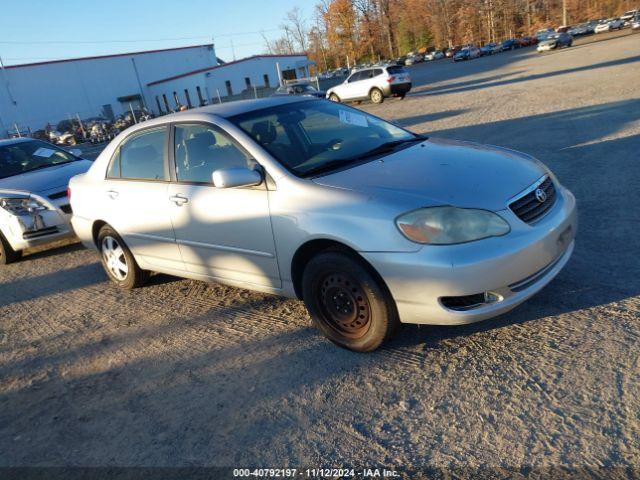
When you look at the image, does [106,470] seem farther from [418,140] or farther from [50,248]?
[50,248]

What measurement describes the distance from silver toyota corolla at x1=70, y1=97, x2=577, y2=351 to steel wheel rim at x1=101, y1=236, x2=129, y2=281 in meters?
0.36

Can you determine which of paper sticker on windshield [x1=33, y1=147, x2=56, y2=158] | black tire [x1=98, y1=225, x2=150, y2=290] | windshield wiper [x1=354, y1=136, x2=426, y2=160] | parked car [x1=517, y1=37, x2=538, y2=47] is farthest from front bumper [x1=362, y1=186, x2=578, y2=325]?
parked car [x1=517, y1=37, x2=538, y2=47]

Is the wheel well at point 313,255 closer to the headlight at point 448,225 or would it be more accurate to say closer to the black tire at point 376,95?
the headlight at point 448,225

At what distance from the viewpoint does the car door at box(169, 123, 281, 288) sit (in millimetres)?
3463

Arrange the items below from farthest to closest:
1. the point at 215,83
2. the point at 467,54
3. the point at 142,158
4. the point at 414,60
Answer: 1. the point at 414,60
2. the point at 467,54
3. the point at 215,83
4. the point at 142,158

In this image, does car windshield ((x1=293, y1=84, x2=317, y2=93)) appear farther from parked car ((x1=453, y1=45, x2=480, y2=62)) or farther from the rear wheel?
parked car ((x1=453, y1=45, x2=480, y2=62))


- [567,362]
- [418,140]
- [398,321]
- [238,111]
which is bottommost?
[567,362]

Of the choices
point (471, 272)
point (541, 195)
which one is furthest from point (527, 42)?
point (471, 272)

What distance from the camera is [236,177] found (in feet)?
10.9

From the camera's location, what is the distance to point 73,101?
168 ft

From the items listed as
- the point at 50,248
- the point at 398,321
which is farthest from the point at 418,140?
the point at 50,248

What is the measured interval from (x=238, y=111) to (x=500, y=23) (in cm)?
9244

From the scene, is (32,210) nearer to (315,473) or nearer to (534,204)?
(315,473)

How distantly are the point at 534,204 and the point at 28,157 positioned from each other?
7340 millimetres
